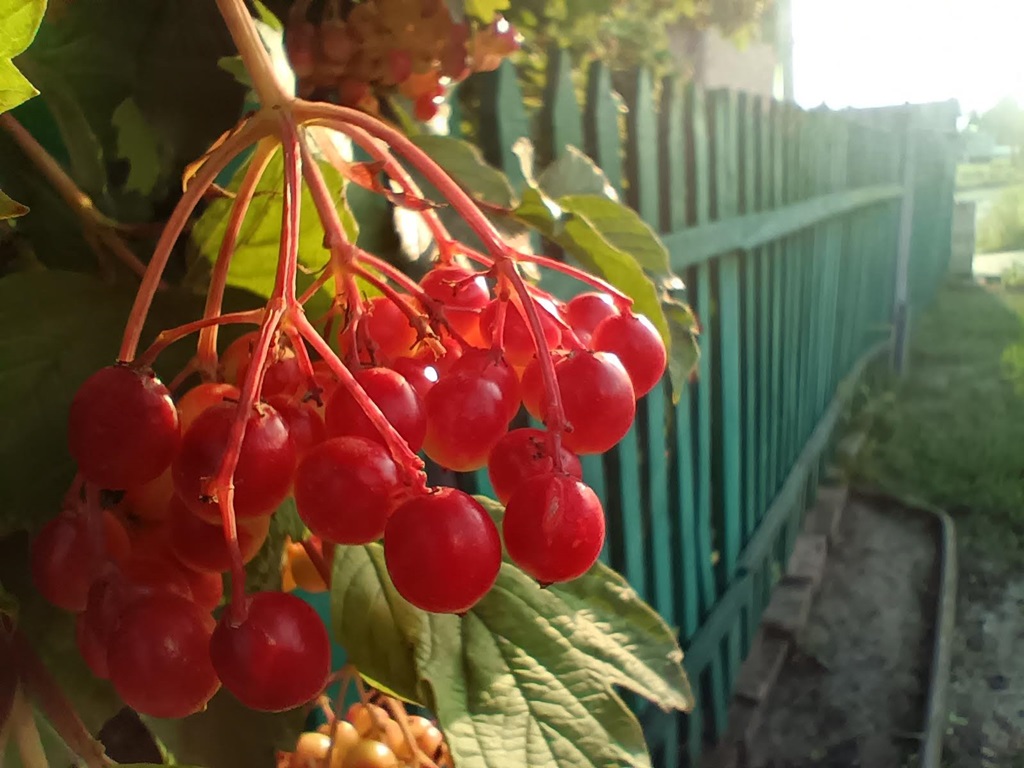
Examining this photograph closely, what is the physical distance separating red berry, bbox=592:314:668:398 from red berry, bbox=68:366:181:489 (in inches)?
7.6

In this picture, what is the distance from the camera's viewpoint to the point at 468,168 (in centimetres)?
68

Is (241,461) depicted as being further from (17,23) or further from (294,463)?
(17,23)

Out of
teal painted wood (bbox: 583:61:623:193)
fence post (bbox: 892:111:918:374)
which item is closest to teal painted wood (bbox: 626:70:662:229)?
teal painted wood (bbox: 583:61:623:193)

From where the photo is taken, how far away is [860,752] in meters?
2.29

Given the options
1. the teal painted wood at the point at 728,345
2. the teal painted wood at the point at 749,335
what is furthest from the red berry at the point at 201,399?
the teal painted wood at the point at 749,335

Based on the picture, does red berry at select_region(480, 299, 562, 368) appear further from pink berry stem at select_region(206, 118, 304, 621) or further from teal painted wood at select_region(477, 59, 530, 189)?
teal painted wood at select_region(477, 59, 530, 189)

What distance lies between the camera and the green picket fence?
1668 mm

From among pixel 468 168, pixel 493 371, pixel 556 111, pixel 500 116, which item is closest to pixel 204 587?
pixel 493 371

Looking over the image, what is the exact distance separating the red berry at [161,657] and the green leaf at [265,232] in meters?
0.18

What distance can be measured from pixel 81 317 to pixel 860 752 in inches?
92.6

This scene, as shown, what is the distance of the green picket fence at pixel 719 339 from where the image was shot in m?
1.67

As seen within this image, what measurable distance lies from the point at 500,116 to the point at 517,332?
885 millimetres

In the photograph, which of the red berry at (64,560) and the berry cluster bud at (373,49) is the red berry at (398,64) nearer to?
the berry cluster bud at (373,49)

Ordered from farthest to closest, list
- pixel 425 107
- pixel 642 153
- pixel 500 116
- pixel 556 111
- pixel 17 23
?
pixel 642 153
pixel 556 111
pixel 500 116
pixel 425 107
pixel 17 23
